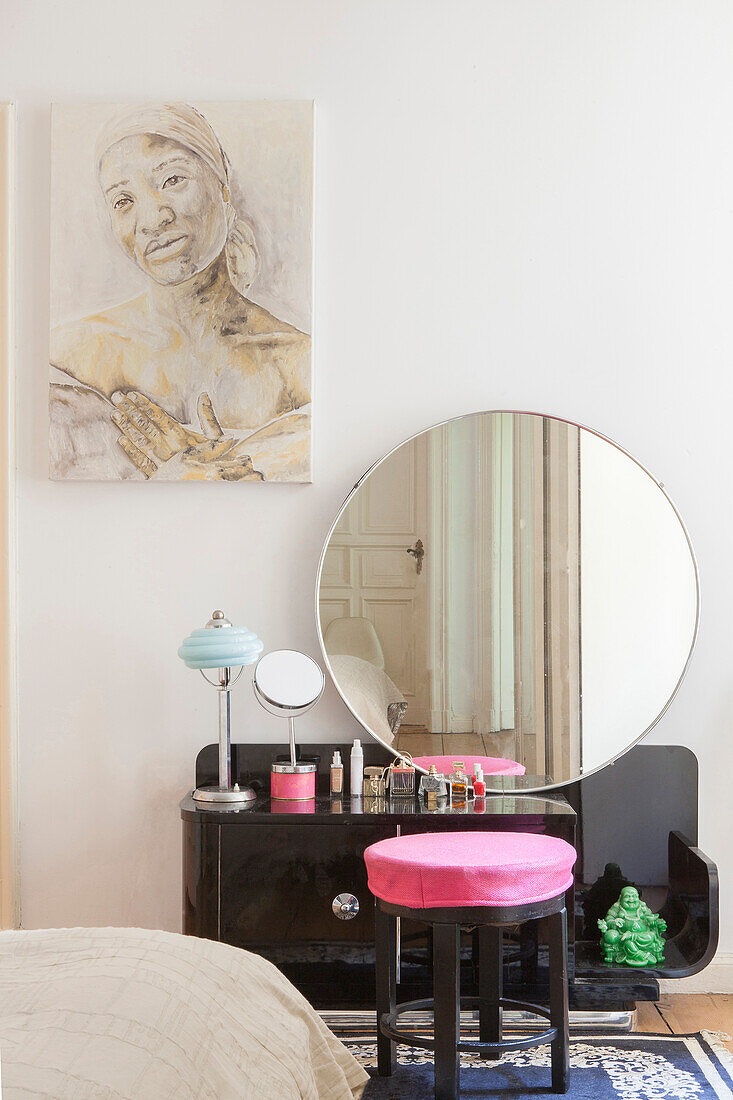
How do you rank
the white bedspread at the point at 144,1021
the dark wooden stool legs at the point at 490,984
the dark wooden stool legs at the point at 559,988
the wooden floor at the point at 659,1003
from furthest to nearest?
the wooden floor at the point at 659,1003 → the dark wooden stool legs at the point at 490,984 → the dark wooden stool legs at the point at 559,988 → the white bedspread at the point at 144,1021

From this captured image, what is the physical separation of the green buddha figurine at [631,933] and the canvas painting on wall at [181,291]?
4.25 ft

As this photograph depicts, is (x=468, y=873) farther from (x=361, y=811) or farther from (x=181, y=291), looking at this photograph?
(x=181, y=291)

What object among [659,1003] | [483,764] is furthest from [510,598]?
[659,1003]

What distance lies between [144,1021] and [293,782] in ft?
3.76

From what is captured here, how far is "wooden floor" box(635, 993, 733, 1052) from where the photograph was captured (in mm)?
2287

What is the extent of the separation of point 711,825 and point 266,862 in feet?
3.67

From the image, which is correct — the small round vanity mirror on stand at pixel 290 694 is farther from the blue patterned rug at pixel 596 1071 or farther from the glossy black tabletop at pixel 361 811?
the blue patterned rug at pixel 596 1071

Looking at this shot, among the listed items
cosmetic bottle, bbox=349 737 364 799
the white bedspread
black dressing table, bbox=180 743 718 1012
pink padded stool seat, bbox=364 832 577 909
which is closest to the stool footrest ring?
black dressing table, bbox=180 743 718 1012

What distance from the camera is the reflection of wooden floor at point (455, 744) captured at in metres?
2.46

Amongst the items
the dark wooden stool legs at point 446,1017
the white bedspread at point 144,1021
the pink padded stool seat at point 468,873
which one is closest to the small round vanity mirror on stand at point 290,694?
the pink padded stool seat at point 468,873

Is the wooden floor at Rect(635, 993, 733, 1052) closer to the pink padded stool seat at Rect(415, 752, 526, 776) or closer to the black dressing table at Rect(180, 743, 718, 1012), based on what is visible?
the black dressing table at Rect(180, 743, 718, 1012)

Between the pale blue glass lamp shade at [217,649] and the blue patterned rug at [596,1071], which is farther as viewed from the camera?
the pale blue glass lamp shade at [217,649]

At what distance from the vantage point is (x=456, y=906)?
1.83 m

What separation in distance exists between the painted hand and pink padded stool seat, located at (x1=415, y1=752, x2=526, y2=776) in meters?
0.81
